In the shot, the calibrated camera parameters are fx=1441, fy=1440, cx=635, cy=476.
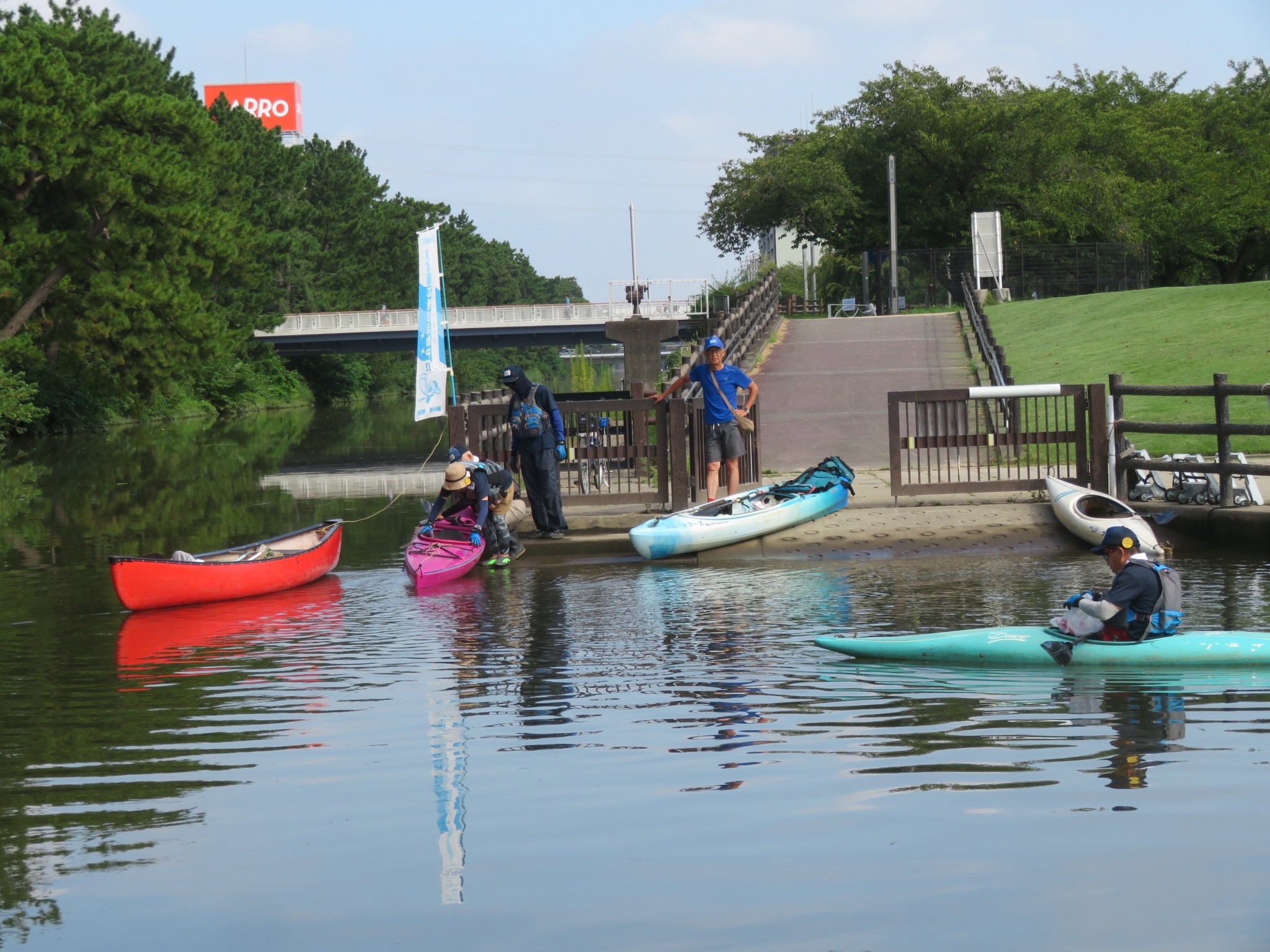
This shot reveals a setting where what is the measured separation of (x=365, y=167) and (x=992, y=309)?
75914mm

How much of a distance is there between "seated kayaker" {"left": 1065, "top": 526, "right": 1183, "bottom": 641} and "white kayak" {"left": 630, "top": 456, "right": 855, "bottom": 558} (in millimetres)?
6224

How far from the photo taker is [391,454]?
44125mm

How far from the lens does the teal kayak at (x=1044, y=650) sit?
900cm

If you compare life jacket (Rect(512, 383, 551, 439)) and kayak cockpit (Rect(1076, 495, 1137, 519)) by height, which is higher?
life jacket (Rect(512, 383, 551, 439))

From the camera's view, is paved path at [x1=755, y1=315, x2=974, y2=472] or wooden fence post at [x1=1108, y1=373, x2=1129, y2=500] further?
paved path at [x1=755, y1=315, x2=974, y2=472]

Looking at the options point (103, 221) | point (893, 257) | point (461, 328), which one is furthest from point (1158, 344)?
point (461, 328)

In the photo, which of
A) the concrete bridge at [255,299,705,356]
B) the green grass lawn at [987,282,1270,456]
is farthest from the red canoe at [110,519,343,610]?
the concrete bridge at [255,299,705,356]

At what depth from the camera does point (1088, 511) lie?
15180 millimetres

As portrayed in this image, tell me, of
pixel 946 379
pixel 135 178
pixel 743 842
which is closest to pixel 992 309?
pixel 946 379

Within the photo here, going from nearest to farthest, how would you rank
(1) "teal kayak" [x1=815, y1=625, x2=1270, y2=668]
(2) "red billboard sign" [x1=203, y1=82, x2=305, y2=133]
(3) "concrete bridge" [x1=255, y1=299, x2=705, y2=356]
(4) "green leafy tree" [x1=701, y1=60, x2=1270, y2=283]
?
(1) "teal kayak" [x1=815, y1=625, x2=1270, y2=668] → (4) "green leafy tree" [x1=701, y1=60, x2=1270, y2=283] → (3) "concrete bridge" [x1=255, y1=299, x2=705, y2=356] → (2) "red billboard sign" [x1=203, y1=82, x2=305, y2=133]

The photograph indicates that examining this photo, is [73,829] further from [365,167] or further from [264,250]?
[365,167]

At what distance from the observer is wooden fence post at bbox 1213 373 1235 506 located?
15.1 m

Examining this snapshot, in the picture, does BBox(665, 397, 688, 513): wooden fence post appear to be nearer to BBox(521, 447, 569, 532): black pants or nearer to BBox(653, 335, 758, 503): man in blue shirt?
BBox(653, 335, 758, 503): man in blue shirt

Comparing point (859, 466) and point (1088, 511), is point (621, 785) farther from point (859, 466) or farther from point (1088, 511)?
point (859, 466)
